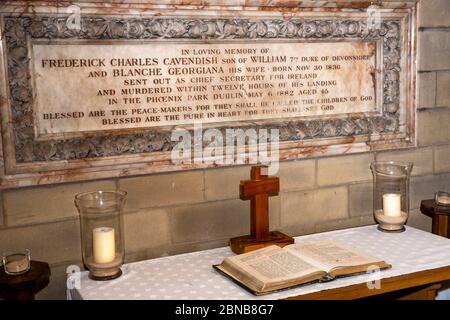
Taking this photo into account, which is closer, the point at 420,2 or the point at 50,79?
the point at 50,79

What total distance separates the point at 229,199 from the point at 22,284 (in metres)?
0.85

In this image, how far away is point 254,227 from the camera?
2035 mm

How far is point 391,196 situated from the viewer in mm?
2223

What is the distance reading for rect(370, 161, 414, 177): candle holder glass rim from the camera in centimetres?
232

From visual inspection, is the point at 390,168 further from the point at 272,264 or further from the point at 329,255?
the point at 272,264

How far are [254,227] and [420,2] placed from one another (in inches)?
48.6

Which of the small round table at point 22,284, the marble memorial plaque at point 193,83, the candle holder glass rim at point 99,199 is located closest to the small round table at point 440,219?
the marble memorial plaque at point 193,83

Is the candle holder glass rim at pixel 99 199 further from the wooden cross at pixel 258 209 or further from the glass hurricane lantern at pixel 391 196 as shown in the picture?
the glass hurricane lantern at pixel 391 196

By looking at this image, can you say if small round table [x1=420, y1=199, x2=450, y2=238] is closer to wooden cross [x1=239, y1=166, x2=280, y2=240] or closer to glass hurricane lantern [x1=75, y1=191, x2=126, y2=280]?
wooden cross [x1=239, y1=166, x2=280, y2=240]

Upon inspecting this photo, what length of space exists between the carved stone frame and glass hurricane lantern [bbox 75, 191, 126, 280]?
10 cm

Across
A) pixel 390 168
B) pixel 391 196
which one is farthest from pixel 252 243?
pixel 390 168

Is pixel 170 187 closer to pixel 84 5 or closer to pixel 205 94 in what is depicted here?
pixel 205 94

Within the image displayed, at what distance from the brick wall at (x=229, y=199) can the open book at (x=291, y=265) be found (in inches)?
12.9

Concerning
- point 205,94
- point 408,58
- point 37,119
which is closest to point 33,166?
point 37,119
